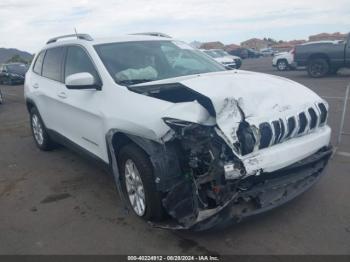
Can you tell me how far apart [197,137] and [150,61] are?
1.87 meters

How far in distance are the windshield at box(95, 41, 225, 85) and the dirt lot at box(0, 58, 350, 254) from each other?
4.82 ft

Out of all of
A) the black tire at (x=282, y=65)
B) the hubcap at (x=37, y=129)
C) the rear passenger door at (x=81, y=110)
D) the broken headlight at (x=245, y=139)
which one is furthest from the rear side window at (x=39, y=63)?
the black tire at (x=282, y=65)

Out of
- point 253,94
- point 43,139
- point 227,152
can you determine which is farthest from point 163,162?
point 43,139

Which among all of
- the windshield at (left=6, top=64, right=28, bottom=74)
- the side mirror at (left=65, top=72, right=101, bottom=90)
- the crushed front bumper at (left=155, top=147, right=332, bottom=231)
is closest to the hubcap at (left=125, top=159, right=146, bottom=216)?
the crushed front bumper at (left=155, top=147, right=332, bottom=231)

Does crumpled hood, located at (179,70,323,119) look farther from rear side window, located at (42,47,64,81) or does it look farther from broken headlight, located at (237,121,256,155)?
rear side window, located at (42,47,64,81)

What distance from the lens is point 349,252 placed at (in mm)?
3305

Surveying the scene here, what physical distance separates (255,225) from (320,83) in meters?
11.8

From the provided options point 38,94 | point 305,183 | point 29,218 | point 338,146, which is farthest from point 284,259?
point 38,94

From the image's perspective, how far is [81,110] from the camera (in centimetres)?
489

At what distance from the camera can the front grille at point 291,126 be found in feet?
11.5

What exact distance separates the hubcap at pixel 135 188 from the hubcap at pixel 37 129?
10.9ft

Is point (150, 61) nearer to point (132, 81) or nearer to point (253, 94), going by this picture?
point (132, 81)

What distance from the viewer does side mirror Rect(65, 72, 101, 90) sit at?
447 cm

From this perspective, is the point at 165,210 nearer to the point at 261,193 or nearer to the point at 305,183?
the point at 261,193
